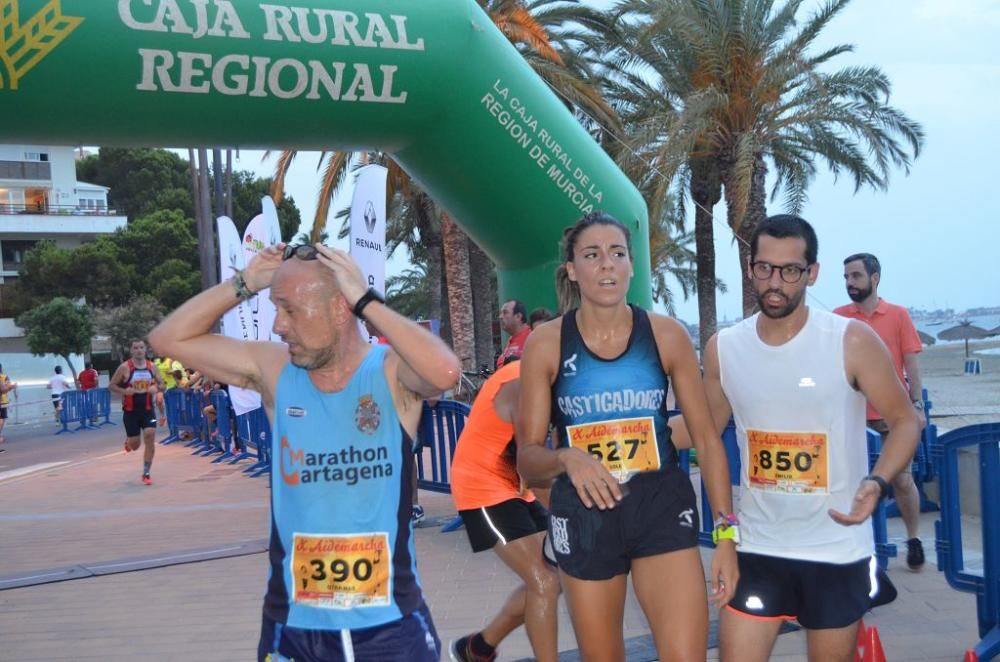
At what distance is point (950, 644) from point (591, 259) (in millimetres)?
3089

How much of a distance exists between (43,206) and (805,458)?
6996 centimetres

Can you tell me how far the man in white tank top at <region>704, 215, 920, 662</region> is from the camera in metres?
3.26

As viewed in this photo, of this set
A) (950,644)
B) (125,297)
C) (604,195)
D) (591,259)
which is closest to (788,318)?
(591,259)

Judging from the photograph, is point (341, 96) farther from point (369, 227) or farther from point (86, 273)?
point (86, 273)

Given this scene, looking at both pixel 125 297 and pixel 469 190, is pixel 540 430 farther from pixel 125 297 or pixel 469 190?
pixel 125 297

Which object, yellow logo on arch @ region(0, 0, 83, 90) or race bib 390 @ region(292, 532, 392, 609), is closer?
race bib 390 @ region(292, 532, 392, 609)

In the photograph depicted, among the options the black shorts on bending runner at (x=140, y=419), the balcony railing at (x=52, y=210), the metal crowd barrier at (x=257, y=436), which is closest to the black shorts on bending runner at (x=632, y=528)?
the metal crowd barrier at (x=257, y=436)

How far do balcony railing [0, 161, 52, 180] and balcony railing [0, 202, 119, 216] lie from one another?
1952mm

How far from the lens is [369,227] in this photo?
7945mm

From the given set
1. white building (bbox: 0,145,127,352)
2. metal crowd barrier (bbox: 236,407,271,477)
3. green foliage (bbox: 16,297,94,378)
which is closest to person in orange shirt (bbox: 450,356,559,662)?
metal crowd barrier (bbox: 236,407,271,477)

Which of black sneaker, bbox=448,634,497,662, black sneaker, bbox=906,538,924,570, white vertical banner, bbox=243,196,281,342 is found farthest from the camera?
white vertical banner, bbox=243,196,281,342

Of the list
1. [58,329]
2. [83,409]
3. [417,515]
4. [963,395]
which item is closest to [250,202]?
[58,329]

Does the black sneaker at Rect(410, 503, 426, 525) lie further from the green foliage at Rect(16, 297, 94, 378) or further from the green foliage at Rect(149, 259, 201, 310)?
the green foliage at Rect(149, 259, 201, 310)

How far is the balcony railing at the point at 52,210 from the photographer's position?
64.2 metres
